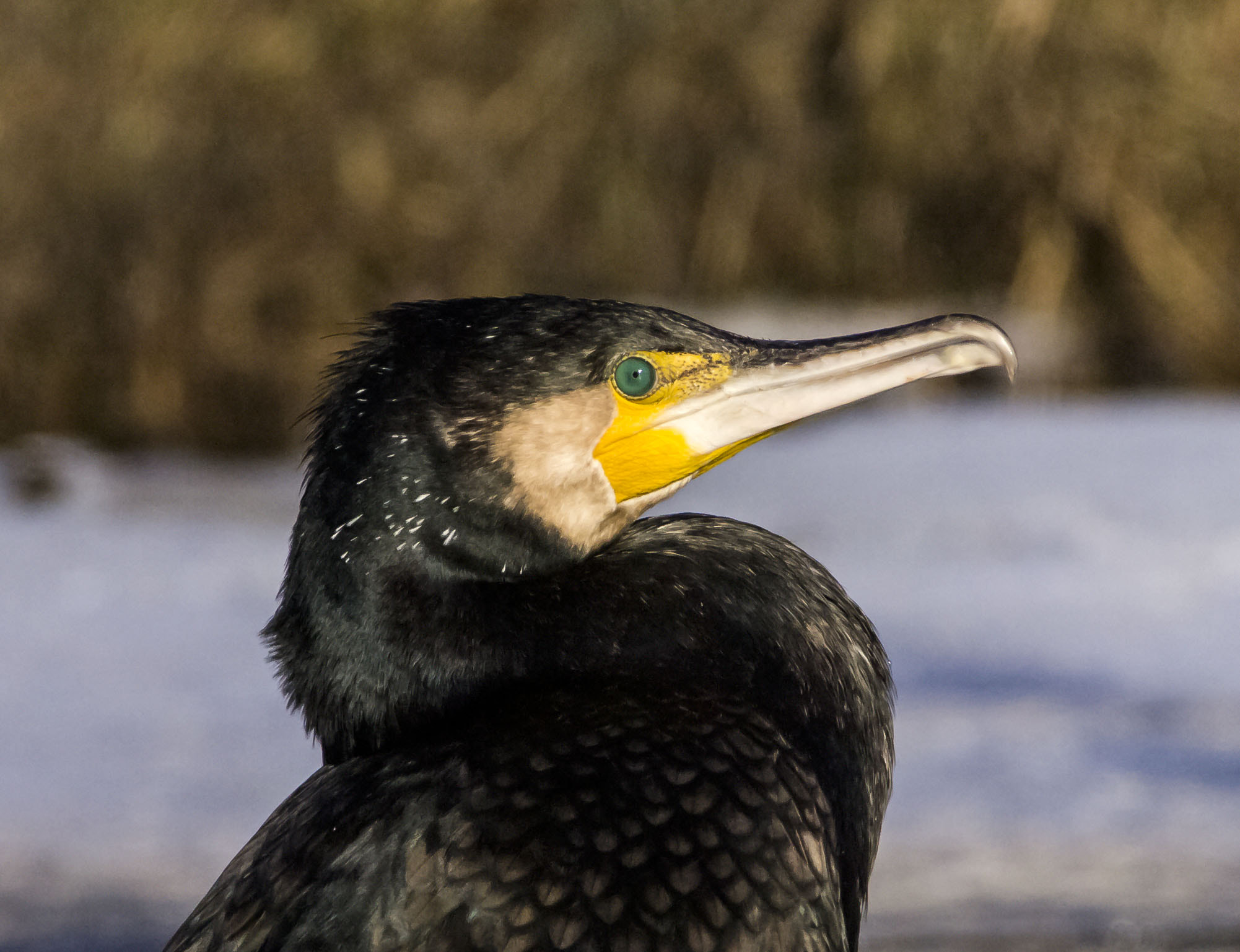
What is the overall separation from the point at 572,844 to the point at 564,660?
0.69 ft

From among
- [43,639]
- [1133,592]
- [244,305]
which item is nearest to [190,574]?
[43,639]

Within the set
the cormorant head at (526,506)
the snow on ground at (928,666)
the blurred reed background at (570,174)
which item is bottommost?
the snow on ground at (928,666)

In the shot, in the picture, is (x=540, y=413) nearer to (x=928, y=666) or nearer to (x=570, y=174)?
(x=928, y=666)

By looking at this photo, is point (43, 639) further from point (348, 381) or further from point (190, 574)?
point (348, 381)

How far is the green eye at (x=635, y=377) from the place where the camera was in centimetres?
178

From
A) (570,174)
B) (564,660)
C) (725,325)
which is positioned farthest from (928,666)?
(570,174)

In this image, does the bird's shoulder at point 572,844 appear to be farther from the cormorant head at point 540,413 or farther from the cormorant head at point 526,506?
the cormorant head at point 540,413

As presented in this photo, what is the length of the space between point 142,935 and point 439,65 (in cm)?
598

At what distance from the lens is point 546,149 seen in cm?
826

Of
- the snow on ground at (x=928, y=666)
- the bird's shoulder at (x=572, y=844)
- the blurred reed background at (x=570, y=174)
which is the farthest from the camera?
the blurred reed background at (x=570, y=174)

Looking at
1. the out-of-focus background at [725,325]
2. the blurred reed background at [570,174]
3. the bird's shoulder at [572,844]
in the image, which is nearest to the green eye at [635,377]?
the bird's shoulder at [572,844]

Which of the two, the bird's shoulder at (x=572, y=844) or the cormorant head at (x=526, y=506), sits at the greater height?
the cormorant head at (x=526, y=506)

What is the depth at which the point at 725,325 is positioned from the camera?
8.41 m

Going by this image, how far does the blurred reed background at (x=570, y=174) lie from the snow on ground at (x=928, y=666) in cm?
87
